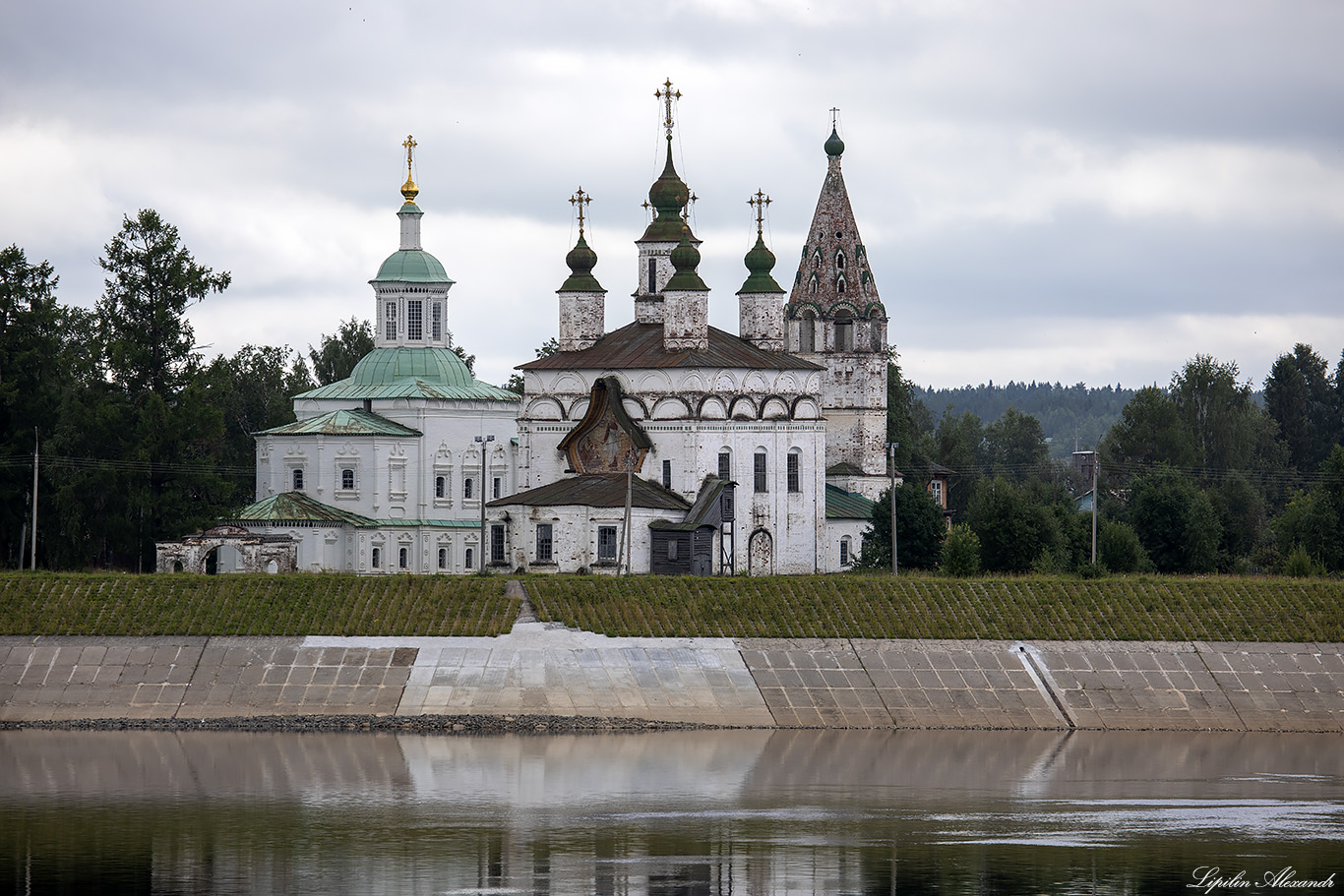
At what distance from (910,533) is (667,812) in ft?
117

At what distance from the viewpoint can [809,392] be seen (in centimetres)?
6862

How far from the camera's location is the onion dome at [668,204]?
73.2 metres

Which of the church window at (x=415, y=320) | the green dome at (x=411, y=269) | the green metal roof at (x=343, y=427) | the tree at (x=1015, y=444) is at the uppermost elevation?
the green dome at (x=411, y=269)

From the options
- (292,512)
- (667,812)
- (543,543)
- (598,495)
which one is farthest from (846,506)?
(667,812)

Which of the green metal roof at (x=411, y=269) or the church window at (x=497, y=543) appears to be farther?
the green metal roof at (x=411, y=269)

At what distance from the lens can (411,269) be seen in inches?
3167

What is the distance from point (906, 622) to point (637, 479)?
49.3 ft

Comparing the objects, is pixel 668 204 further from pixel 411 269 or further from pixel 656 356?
Answer: pixel 411 269

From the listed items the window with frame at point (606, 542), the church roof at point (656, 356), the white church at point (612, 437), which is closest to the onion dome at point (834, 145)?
the white church at point (612, 437)

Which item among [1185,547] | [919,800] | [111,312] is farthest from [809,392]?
[919,800]

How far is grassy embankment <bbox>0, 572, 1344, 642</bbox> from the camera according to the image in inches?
2040

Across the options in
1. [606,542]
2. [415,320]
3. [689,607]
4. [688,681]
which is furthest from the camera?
[415,320]

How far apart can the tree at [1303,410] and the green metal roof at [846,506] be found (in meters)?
41.1

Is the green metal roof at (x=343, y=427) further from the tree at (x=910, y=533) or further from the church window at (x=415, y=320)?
the tree at (x=910, y=533)
